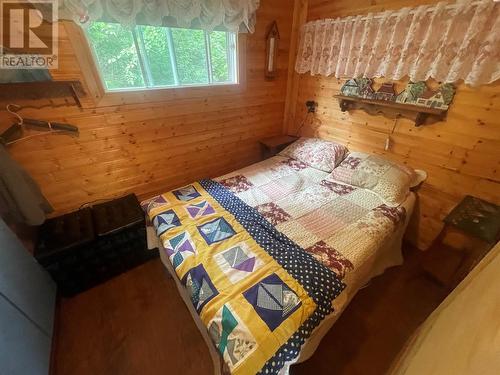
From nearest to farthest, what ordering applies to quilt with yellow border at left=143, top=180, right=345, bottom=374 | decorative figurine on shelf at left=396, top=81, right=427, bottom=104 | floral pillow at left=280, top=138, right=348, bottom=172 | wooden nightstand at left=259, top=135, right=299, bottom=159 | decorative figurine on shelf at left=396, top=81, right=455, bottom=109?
1. quilt with yellow border at left=143, top=180, right=345, bottom=374
2. decorative figurine on shelf at left=396, top=81, right=455, bottom=109
3. decorative figurine on shelf at left=396, top=81, right=427, bottom=104
4. floral pillow at left=280, top=138, right=348, bottom=172
5. wooden nightstand at left=259, top=135, right=299, bottom=159

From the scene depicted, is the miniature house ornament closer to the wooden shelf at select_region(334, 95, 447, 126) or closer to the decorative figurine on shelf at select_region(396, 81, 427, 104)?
the wooden shelf at select_region(334, 95, 447, 126)

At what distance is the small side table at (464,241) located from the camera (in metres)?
1.35

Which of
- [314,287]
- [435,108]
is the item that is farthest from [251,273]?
[435,108]

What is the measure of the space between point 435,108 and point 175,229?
2069mm

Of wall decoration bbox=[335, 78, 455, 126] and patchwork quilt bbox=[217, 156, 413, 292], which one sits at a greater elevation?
wall decoration bbox=[335, 78, 455, 126]

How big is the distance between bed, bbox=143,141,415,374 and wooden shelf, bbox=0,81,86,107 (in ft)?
2.99

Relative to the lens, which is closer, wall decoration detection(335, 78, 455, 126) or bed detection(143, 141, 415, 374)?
bed detection(143, 141, 415, 374)

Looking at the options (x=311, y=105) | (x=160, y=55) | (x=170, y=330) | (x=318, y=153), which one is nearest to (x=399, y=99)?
(x=318, y=153)

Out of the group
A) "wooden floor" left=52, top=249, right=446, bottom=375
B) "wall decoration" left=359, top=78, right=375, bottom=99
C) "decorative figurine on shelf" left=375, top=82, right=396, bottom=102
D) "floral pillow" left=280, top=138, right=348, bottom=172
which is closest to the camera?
"wooden floor" left=52, top=249, right=446, bottom=375

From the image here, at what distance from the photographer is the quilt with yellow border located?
0.89 metres

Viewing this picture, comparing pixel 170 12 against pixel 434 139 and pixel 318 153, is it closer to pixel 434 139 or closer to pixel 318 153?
pixel 318 153

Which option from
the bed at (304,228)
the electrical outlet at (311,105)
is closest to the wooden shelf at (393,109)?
Answer: the electrical outlet at (311,105)

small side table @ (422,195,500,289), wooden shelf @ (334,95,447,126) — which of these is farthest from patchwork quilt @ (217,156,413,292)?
wooden shelf @ (334,95,447,126)

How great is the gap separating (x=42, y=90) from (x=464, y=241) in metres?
3.29
